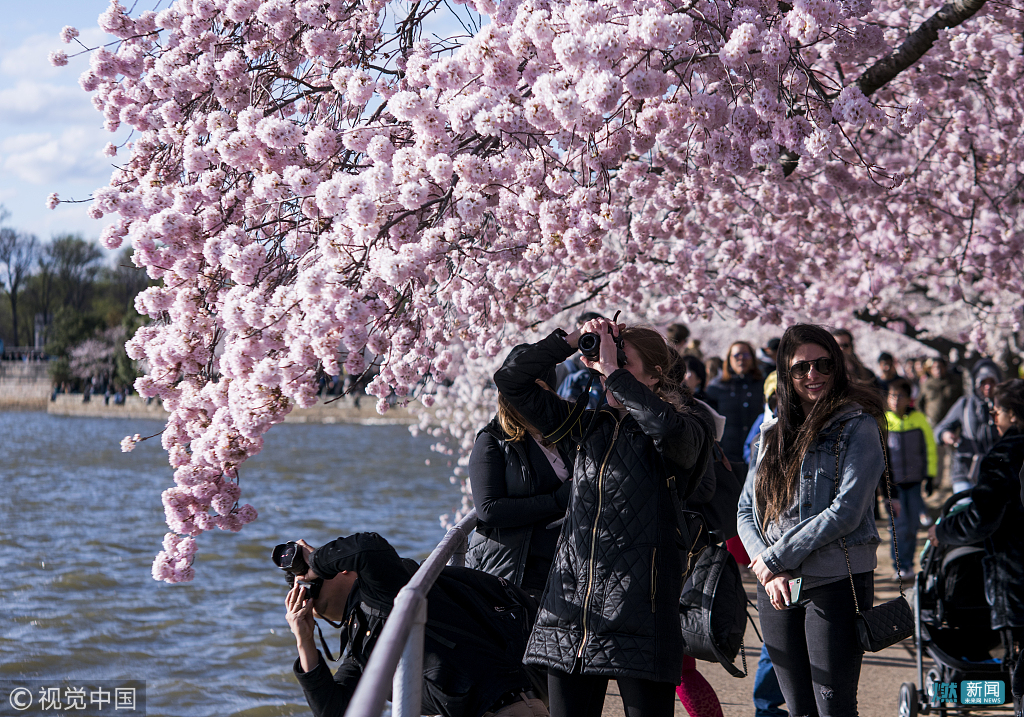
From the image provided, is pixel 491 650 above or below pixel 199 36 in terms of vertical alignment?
below

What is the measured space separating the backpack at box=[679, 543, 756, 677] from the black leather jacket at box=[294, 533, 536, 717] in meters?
0.90

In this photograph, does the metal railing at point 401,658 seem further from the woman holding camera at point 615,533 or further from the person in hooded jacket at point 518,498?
the person in hooded jacket at point 518,498

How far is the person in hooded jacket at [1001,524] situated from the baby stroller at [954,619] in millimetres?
297

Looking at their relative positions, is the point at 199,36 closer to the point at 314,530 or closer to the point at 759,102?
the point at 759,102

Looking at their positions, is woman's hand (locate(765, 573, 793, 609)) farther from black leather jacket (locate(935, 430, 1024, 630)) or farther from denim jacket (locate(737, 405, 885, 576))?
black leather jacket (locate(935, 430, 1024, 630))

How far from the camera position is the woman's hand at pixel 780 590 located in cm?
332

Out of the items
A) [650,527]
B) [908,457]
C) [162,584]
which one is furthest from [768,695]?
[162,584]

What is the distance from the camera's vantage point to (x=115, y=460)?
3069 centimetres

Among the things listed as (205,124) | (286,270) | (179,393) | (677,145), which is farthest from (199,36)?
(677,145)

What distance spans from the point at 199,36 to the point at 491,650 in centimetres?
358

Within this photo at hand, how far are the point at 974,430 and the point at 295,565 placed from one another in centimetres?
773

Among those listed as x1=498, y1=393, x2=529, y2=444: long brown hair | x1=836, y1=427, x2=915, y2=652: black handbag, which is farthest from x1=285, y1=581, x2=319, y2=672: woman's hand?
x1=836, y1=427, x2=915, y2=652: black handbag

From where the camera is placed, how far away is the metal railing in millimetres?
1748

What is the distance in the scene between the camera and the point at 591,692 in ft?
9.53
